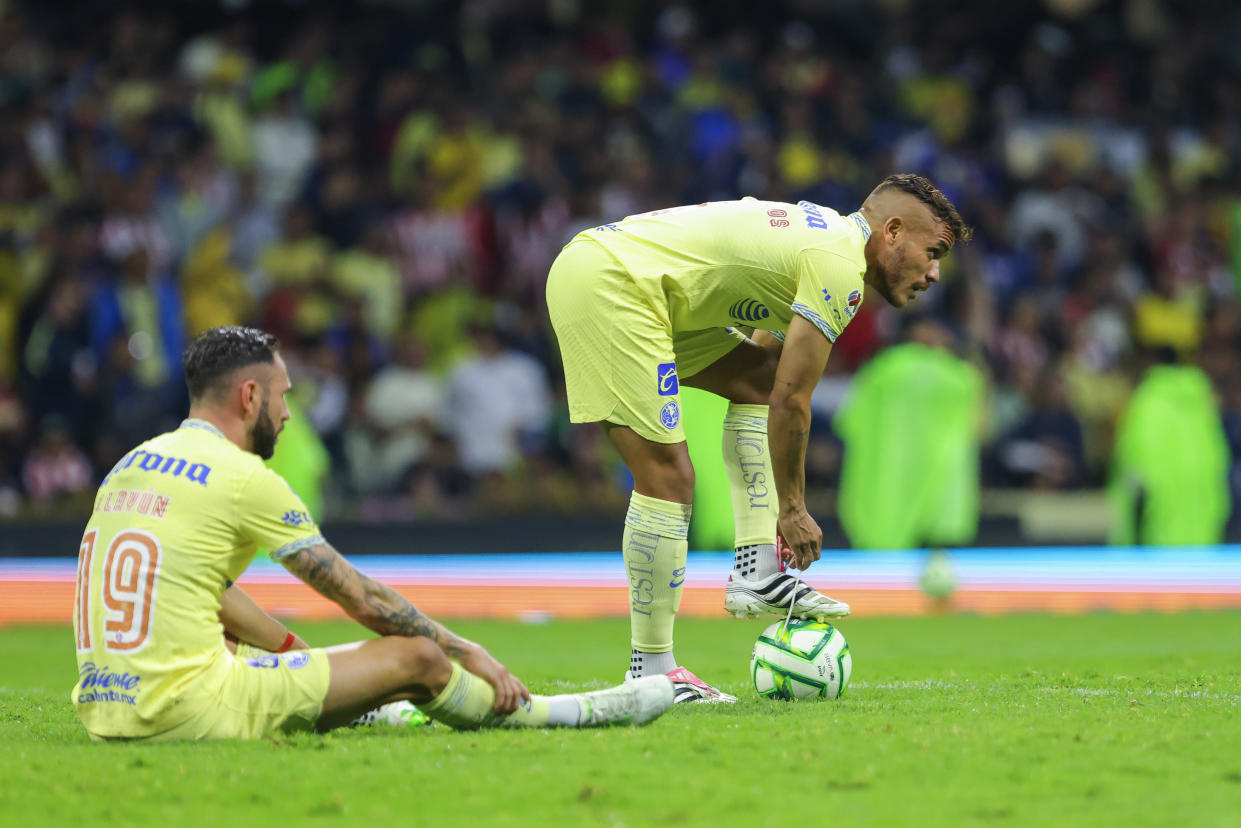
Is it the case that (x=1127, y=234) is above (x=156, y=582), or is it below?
above

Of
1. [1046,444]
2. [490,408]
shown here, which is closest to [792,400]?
[490,408]

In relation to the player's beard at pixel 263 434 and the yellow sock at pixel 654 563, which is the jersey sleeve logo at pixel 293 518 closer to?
the player's beard at pixel 263 434

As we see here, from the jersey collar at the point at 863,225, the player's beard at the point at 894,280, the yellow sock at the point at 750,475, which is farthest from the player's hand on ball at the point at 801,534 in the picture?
the jersey collar at the point at 863,225

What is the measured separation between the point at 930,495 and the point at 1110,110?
7224 millimetres

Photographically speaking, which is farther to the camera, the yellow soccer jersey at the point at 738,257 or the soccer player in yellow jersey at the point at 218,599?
the yellow soccer jersey at the point at 738,257

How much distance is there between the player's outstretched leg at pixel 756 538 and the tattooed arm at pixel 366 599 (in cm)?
157

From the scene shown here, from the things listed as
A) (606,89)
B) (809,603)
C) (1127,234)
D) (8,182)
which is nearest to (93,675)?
(809,603)

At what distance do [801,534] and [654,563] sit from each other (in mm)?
546

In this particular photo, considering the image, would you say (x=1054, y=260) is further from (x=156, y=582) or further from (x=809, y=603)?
(x=156, y=582)

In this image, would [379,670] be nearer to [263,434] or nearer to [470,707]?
[470,707]

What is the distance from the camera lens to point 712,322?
5.97m

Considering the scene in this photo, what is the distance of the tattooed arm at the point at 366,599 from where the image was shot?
14.6 feet

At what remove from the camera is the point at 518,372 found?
14.5m

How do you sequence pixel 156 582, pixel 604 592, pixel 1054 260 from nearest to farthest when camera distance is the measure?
1. pixel 156 582
2. pixel 604 592
3. pixel 1054 260
